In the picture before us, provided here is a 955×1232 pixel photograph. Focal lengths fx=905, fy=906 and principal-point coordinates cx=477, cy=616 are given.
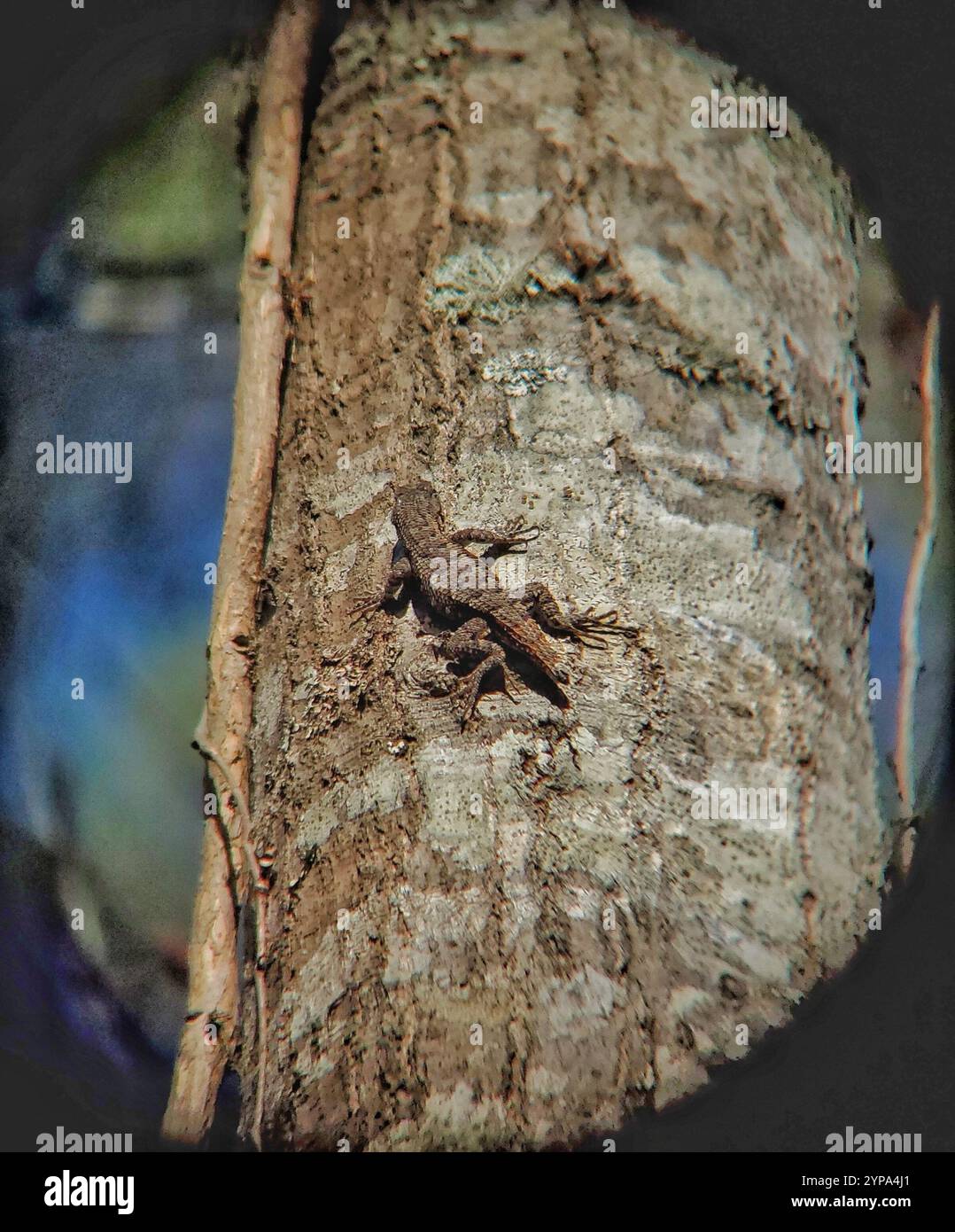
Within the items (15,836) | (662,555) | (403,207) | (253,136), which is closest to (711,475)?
(662,555)

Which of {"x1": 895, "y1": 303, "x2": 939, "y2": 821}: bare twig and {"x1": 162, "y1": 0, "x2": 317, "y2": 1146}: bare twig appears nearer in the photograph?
{"x1": 162, "y1": 0, "x2": 317, "y2": 1146}: bare twig

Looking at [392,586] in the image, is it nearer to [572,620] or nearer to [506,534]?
[506,534]

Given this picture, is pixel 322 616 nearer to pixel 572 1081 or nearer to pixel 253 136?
pixel 572 1081

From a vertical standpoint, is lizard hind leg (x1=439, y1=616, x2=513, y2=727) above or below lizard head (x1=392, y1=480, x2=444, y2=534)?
below

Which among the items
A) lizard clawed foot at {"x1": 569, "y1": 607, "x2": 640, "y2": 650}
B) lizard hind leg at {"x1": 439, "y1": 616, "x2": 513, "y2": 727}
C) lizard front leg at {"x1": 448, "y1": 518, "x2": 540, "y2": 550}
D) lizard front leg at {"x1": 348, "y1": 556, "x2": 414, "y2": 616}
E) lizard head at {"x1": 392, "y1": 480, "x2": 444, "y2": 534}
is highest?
lizard head at {"x1": 392, "y1": 480, "x2": 444, "y2": 534}

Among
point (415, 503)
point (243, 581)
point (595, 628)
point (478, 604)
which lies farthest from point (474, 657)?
point (243, 581)

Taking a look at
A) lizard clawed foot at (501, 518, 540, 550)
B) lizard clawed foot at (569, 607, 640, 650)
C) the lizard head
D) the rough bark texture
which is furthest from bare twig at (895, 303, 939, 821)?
the lizard head

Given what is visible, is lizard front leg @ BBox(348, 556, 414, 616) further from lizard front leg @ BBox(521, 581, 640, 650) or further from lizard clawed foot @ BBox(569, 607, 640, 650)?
lizard clawed foot @ BBox(569, 607, 640, 650)
